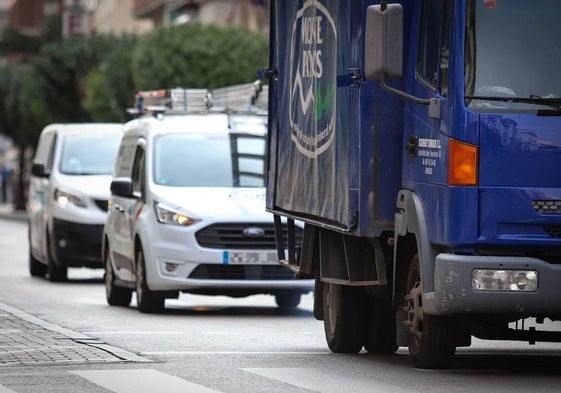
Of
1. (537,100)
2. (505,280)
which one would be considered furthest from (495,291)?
(537,100)

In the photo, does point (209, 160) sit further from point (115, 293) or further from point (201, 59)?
point (201, 59)

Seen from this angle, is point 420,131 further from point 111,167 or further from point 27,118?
point 27,118

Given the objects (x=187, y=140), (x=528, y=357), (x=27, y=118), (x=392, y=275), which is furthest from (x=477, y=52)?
(x=27, y=118)

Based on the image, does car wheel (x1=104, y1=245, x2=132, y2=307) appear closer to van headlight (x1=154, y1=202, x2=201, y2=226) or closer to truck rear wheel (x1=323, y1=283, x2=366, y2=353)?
van headlight (x1=154, y1=202, x2=201, y2=226)

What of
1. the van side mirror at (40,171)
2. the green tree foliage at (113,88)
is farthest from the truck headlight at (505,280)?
A: the green tree foliage at (113,88)

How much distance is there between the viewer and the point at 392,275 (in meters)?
12.5

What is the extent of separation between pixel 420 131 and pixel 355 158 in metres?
0.67

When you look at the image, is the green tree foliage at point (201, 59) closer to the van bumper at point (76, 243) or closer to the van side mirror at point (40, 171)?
the van side mirror at point (40, 171)

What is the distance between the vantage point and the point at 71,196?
25.0 metres

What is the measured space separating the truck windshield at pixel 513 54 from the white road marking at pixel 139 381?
235 centimetres

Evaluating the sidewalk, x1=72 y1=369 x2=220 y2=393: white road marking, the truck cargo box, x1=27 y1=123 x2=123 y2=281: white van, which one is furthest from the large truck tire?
x1=27 y1=123 x2=123 y2=281: white van

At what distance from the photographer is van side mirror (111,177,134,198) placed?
64.6 ft

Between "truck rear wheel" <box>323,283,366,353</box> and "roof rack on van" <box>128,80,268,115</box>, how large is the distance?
714cm

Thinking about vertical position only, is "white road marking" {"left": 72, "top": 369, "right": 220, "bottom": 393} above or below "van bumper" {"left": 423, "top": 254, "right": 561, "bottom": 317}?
below
